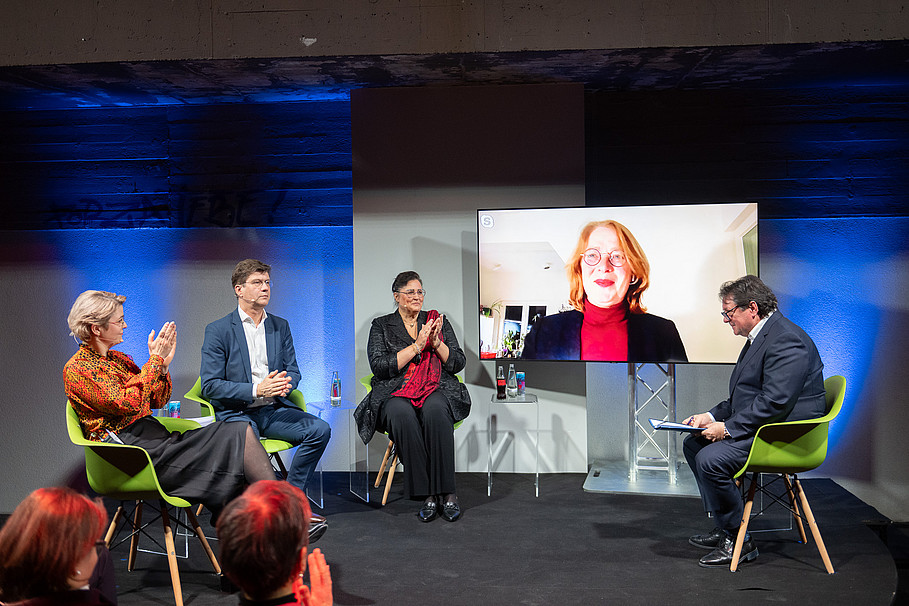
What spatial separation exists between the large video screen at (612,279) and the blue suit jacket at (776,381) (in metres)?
0.92

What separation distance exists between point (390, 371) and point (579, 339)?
1181 millimetres

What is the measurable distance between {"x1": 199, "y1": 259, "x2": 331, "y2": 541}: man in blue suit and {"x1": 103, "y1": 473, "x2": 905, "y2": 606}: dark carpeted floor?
20.9 inches

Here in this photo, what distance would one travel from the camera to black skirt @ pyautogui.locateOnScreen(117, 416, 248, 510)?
11.2 ft

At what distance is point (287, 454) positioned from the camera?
5855mm

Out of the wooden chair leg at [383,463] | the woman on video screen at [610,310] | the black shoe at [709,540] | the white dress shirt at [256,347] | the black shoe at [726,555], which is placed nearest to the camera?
the black shoe at [726,555]

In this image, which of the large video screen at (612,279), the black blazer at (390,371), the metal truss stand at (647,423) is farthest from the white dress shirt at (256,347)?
the metal truss stand at (647,423)

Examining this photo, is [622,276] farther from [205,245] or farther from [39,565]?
[39,565]

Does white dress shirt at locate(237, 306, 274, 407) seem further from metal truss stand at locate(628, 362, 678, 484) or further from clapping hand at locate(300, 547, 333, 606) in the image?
clapping hand at locate(300, 547, 333, 606)

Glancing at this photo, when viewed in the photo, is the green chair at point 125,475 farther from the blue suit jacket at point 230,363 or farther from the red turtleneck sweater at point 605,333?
the red turtleneck sweater at point 605,333

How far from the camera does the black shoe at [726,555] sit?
368cm

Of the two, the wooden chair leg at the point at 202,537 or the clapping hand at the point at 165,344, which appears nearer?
the wooden chair leg at the point at 202,537

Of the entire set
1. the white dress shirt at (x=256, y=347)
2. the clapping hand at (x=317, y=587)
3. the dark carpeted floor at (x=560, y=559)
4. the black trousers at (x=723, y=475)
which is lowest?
the dark carpeted floor at (x=560, y=559)

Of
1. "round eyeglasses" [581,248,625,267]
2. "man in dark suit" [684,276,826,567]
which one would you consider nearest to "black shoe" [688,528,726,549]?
"man in dark suit" [684,276,826,567]

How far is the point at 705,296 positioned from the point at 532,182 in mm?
1385
